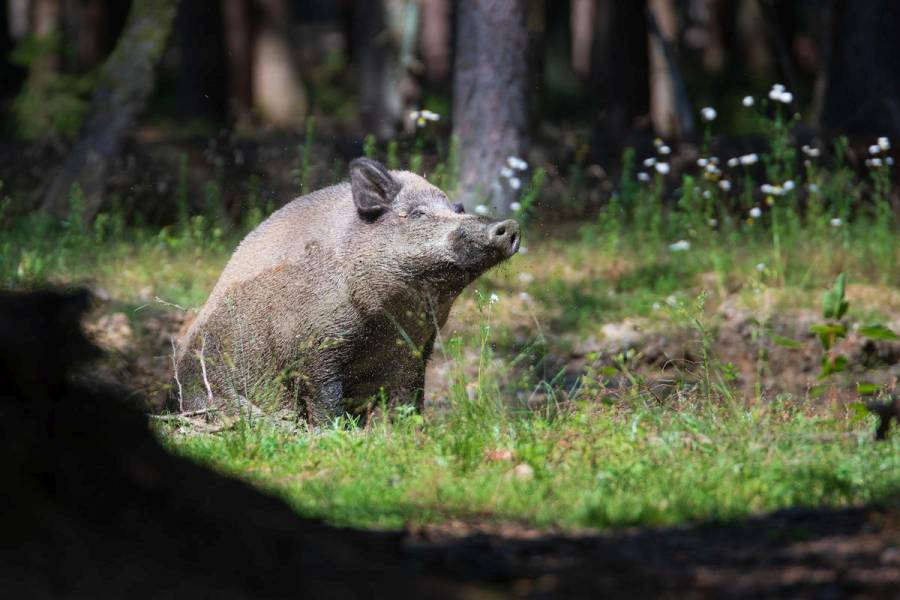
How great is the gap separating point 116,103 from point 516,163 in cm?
421

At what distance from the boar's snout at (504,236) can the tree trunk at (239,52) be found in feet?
58.0

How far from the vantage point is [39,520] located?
3.76 m

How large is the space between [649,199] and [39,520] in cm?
959

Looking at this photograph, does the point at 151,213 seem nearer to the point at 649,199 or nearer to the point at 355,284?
the point at 649,199

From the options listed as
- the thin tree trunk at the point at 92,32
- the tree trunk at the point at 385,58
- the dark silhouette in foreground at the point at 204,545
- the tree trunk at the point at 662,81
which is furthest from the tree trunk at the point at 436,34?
the dark silhouette in foreground at the point at 204,545

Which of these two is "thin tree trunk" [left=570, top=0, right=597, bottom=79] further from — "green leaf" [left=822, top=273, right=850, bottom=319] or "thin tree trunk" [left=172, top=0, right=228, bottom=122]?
"green leaf" [left=822, top=273, right=850, bottom=319]

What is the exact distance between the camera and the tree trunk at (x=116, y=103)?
13320 millimetres

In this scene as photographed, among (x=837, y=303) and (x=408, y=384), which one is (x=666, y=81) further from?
(x=837, y=303)

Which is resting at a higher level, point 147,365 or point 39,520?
point 39,520

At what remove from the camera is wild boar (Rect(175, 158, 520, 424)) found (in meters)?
7.90

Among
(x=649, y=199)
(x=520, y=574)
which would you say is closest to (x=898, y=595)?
(x=520, y=574)

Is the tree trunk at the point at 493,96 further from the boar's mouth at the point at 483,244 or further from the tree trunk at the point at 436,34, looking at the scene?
the tree trunk at the point at 436,34

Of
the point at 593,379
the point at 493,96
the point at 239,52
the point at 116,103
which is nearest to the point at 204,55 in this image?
the point at 239,52

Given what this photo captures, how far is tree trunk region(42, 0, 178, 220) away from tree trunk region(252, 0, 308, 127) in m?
11.7
